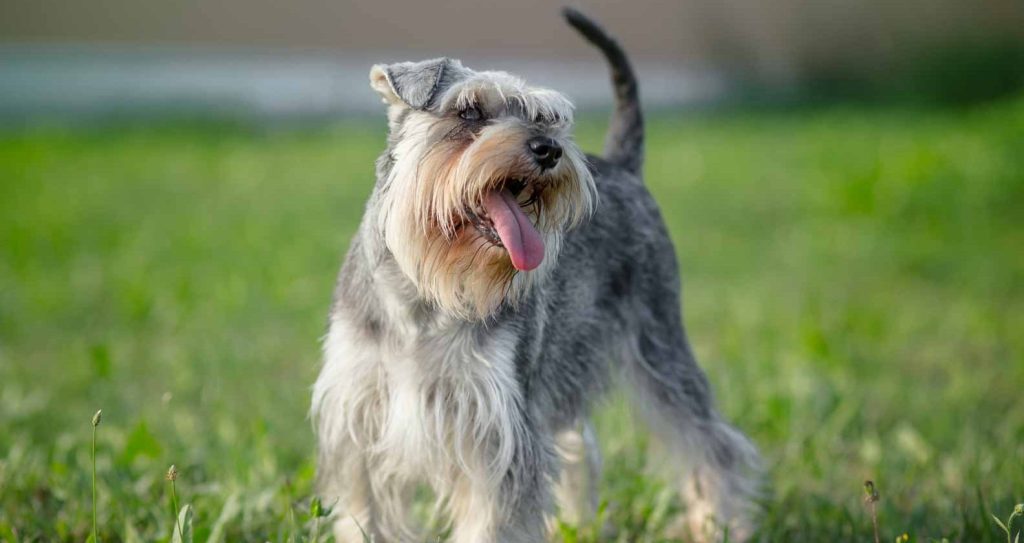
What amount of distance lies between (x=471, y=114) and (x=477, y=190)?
33cm

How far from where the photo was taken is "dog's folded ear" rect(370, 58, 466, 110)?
3.87m

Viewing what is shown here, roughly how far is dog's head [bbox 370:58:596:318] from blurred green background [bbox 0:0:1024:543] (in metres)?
1.06

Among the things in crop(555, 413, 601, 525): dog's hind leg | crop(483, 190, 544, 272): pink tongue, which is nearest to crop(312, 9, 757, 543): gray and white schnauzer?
crop(483, 190, 544, 272): pink tongue

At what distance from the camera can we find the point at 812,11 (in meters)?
21.7

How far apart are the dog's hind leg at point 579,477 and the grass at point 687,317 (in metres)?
0.14

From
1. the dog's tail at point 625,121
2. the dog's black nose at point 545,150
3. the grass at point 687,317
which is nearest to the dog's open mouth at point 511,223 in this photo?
the dog's black nose at point 545,150

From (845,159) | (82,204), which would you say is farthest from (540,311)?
(845,159)

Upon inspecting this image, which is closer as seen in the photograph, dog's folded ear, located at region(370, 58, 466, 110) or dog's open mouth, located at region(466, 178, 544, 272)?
dog's open mouth, located at region(466, 178, 544, 272)

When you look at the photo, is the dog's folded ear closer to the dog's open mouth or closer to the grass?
the dog's open mouth

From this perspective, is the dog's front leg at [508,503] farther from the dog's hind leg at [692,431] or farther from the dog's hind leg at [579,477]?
the dog's hind leg at [692,431]

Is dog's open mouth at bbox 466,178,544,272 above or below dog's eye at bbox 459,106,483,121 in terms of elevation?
below

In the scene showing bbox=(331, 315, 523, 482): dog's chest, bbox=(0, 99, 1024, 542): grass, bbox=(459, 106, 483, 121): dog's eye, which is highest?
bbox=(459, 106, 483, 121): dog's eye

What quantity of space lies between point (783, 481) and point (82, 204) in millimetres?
9393

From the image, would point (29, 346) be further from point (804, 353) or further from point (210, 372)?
point (804, 353)
